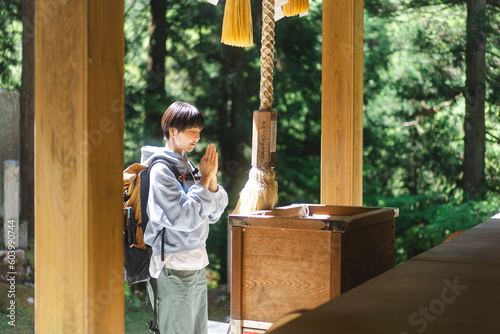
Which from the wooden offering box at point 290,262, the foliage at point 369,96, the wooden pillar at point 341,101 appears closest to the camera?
the wooden offering box at point 290,262

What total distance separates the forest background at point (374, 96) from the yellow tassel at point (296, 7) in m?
4.70

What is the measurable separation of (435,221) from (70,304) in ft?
21.0

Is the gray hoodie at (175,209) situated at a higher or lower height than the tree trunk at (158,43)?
lower

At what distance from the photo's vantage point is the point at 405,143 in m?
8.12

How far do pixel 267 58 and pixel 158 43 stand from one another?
5.78 metres

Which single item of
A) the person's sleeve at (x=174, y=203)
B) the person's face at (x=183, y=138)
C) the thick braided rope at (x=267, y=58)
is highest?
the thick braided rope at (x=267, y=58)

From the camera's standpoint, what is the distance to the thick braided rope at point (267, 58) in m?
2.08

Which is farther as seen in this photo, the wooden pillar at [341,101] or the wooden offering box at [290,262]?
the wooden pillar at [341,101]

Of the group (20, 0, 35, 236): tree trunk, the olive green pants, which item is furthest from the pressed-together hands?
(20, 0, 35, 236): tree trunk

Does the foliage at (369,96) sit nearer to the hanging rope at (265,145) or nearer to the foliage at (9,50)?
the foliage at (9,50)

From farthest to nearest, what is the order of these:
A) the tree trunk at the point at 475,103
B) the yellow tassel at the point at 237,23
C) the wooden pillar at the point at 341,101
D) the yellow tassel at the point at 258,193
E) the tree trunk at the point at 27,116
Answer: the tree trunk at the point at 475,103 < the tree trunk at the point at 27,116 < the wooden pillar at the point at 341,101 < the yellow tassel at the point at 237,23 < the yellow tassel at the point at 258,193

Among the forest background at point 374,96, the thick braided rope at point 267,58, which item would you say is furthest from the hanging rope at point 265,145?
the forest background at point 374,96

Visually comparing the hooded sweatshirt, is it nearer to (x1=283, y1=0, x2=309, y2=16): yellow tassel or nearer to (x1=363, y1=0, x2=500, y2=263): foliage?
(x1=283, y1=0, x2=309, y2=16): yellow tassel

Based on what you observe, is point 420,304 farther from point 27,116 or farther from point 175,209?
point 27,116
